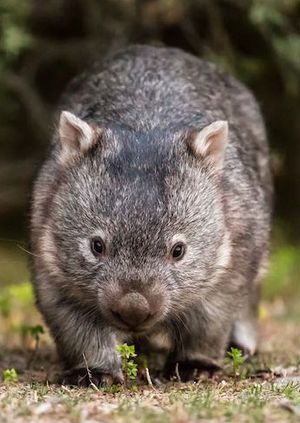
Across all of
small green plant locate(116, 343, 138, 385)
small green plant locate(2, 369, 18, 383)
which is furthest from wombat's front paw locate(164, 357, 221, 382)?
small green plant locate(2, 369, 18, 383)

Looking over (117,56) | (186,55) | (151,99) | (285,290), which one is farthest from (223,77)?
(285,290)

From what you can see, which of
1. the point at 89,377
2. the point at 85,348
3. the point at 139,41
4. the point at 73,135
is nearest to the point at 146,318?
the point at 89,377

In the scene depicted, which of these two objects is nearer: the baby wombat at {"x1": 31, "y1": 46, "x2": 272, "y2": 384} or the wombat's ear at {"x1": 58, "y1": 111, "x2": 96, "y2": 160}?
the baby wombat at {"x1": 31, "y1": 46, "x2": 272, "y2": 384}

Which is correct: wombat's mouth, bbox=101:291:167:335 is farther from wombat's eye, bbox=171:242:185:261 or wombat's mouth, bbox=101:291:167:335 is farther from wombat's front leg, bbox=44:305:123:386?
wombat's front leg, bbox=44:305:123:386

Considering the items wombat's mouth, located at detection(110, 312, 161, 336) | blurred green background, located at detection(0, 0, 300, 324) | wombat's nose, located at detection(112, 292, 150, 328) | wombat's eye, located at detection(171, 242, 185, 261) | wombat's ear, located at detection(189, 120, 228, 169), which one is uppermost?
blurred green background, located at detection(0, 0, 300, 324)

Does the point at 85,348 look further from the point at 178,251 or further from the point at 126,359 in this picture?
the point at 178,251

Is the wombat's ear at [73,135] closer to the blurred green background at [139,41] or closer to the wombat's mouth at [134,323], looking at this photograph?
the wombat's mouth at [134,323]

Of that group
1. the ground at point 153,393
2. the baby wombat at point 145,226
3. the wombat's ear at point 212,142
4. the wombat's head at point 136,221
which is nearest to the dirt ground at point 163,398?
the ground at point 153,393
